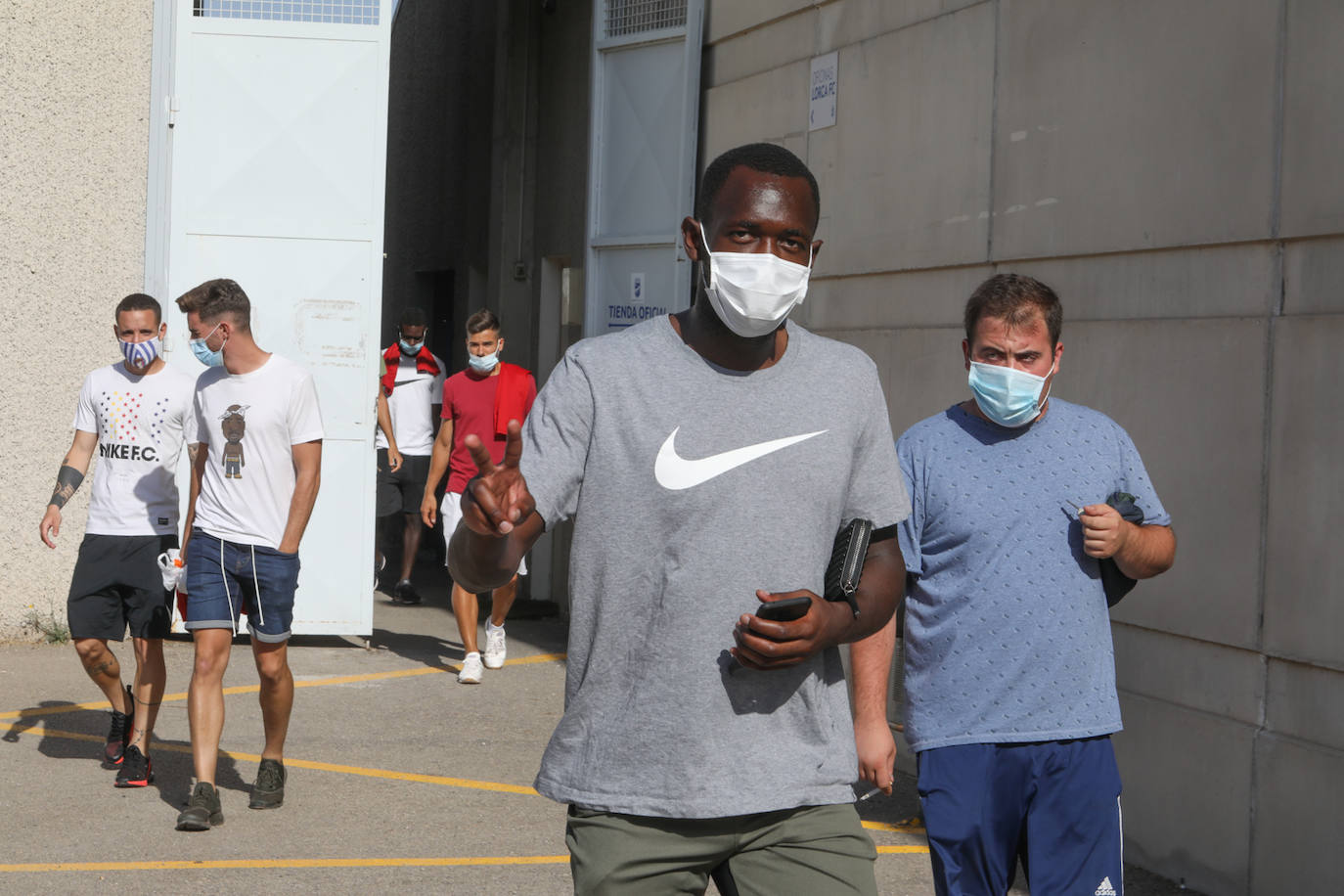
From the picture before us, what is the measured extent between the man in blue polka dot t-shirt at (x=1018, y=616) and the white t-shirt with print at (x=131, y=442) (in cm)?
405

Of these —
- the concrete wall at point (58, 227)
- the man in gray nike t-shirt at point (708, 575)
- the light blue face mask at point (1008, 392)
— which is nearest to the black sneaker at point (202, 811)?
the light blue face mask at point (1008, 392)

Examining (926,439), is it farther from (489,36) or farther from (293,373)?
(489,36)

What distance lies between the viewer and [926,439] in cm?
404

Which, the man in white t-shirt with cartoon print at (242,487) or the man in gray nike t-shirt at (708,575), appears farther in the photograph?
the man in white t-shirt with cartoon print at (242,487)

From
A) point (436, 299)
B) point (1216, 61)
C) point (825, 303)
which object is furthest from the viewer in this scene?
point (436, 299)

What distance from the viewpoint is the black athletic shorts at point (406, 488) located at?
12.8m

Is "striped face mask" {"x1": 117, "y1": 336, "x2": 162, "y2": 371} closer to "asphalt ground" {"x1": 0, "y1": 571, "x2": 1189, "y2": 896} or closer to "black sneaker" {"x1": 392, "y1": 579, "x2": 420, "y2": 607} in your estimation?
"asphalt ground" {"x1": 0, "y1": 571, "x2": 1189, "y2": 896}

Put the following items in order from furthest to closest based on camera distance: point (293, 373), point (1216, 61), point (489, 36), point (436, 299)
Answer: point (436, 299) → point (489, 36) → point (293, 373) → point (1216, 61)

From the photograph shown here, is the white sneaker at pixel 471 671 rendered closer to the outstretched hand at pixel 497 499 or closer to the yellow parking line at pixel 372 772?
the yellow parking line at pixel 372 772

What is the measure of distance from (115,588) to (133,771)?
31.4 inches

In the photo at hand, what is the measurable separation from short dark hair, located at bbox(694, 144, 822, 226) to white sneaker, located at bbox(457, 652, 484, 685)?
6.73m

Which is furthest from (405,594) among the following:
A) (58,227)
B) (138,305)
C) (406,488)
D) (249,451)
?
(249,451)

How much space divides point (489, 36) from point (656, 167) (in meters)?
5.99

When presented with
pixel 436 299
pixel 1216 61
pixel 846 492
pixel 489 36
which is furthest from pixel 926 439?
pixel 436 299
